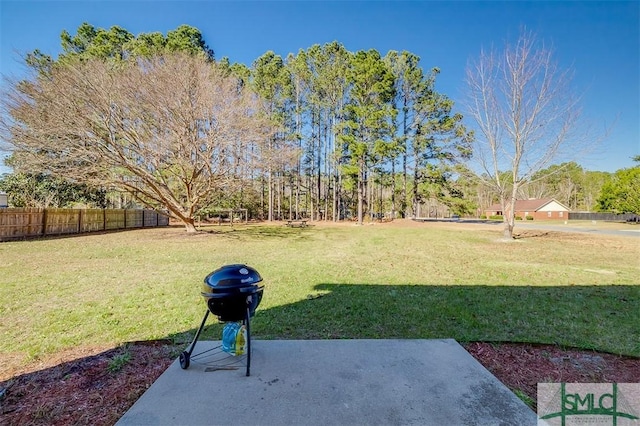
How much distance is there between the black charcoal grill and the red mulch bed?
1.66ft

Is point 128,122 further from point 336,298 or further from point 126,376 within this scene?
point 126,376

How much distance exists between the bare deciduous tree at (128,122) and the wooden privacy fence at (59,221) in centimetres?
203

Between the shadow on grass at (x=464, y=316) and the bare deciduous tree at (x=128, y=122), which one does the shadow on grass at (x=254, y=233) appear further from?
the shadow on grass at (x=464, y=316)

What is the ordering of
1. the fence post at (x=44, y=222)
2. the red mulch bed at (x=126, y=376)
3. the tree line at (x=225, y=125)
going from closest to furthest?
1. the red mulch bed at (x=126, y=376)
2. the tree line at (x=225, y=125)
3. the fence post at (x=44, y=222)

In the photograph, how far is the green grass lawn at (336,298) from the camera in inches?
128

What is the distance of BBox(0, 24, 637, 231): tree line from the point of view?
11.3m

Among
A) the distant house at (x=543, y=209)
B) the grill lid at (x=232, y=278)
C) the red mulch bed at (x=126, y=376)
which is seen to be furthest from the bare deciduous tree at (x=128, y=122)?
the distant house at (x=543, y=209)

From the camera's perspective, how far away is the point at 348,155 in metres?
24.6

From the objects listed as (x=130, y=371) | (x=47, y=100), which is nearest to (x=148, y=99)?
(x=47, y=100)

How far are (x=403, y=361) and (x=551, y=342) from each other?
1.83 metres

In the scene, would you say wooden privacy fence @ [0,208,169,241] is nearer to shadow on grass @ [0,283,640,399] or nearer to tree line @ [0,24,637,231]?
tree line @ [0,24,637,231]

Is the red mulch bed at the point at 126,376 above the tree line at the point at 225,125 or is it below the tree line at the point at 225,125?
below

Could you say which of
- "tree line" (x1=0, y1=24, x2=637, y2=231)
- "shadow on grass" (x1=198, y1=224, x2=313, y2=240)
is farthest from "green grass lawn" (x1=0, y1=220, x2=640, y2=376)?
"shadow on grass" (x1=198, y1=224, x2=313, y2=240)

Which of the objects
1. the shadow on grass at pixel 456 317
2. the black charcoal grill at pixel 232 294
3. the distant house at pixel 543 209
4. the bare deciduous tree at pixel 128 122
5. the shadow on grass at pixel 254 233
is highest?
the bare deciduous tree at pixel 128 122
